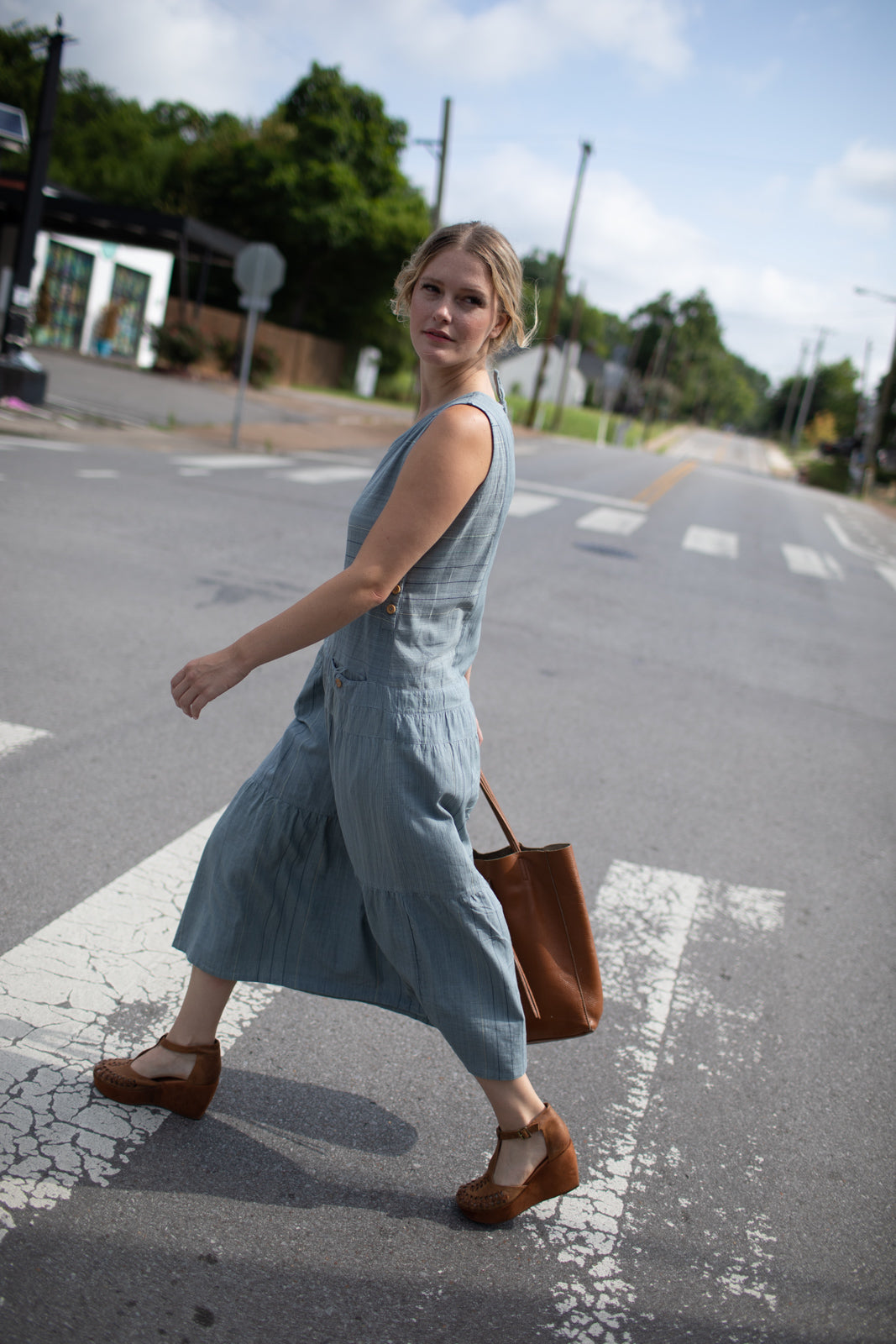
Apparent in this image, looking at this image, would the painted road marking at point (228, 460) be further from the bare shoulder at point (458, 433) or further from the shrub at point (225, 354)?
the shrub at point (225, 354)

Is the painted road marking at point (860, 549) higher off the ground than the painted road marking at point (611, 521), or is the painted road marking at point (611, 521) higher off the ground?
the painted road marking at point (860, 549)

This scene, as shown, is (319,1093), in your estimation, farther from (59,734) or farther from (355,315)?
(355,315)

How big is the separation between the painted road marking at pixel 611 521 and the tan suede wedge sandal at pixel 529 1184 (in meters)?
13.1

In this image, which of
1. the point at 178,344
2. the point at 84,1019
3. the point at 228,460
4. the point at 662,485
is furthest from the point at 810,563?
the point at 178,344

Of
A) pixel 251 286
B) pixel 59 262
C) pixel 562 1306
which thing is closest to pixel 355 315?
pixel 59 262

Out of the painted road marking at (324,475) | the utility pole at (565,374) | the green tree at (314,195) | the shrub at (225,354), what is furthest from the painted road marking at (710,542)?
the utility pole at (565,374)

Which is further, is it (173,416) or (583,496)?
(583,496)

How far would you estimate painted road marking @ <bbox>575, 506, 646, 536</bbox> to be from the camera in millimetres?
15539

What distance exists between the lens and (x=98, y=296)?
30344mm

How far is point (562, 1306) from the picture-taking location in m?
2.12

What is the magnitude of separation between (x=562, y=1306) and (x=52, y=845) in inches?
87.6

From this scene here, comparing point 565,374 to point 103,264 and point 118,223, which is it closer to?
point 103,264

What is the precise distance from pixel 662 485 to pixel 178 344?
12859 millimetres

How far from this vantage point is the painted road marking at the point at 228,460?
1390 centimetres
